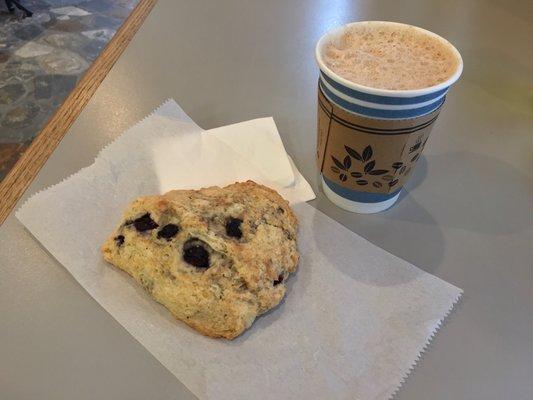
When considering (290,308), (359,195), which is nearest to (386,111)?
(359,195)

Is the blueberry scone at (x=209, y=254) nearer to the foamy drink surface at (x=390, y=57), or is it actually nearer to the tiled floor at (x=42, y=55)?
the foamy drink surface at (x=390, y=57)

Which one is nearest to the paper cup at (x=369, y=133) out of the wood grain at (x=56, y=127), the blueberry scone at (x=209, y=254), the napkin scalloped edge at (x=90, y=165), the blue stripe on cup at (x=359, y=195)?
the blue stripe on cup at (x=359, y=195)

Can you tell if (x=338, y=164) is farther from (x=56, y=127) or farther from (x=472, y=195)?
(x=56, y=127)

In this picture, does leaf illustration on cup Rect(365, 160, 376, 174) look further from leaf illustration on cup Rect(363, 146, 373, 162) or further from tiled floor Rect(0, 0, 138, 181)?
tiled floor Rect(0, 0, 138, 181)

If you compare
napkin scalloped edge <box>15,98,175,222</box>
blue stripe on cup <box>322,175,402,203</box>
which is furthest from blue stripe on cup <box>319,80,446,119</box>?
napkin scalloped edge <box>15,98,175,222</box>

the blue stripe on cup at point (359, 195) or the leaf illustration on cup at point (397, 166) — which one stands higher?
the leaf illustration on cup at point (397, 166)

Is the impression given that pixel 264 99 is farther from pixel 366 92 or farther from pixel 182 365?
pixel 182 365

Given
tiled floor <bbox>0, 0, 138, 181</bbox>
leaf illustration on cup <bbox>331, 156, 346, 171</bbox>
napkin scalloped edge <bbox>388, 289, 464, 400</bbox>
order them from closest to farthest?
1. napkin scalloped edge <bbox>388, 289, 464, 400</bbox>
2. leaf illustration on cup <bbox>331, 156, 346, 171</bbox>
3. tiled floor <bbox>0, 0, 138, 181</bbox>
